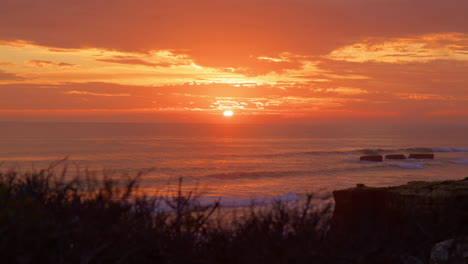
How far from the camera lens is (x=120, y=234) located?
510 cm

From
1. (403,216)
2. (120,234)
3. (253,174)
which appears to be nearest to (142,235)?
(120,234)

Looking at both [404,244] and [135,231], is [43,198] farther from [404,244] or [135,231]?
[404,244]

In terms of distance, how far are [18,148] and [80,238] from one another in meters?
83.6

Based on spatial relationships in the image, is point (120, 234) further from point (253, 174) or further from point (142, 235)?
point (253, 174)

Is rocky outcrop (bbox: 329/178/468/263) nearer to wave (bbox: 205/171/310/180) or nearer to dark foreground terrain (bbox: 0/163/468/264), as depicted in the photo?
dark foreground terrain (bbox: 0/163/468/264)

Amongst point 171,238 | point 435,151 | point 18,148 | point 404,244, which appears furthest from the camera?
point 435,151

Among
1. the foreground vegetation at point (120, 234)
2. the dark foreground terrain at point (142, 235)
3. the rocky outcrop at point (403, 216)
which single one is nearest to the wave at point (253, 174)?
the rocky outcrop at point (403, 216)

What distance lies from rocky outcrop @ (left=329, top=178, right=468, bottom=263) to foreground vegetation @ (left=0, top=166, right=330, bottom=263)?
97 centimetres

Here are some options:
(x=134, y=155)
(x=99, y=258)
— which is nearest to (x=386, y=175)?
(x=134, y=155)

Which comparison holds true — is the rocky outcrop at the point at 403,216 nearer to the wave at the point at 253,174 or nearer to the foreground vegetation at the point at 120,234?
the foreground vegetation at the point at 120,234

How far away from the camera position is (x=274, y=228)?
5453 millimetres

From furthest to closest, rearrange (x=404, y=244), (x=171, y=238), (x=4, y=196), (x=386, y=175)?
(x=386, y=175) → (x=404, y=244) → (x=171, y=238) → (x=4, y=196)

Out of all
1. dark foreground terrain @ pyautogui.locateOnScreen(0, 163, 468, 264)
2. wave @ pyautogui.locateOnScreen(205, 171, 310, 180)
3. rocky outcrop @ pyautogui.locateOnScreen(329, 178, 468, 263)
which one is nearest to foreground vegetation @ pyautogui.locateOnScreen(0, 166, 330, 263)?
dark foreground terrain @ pyautogui.locateOnScreen(0, 163, 468, 264)

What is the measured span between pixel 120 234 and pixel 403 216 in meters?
7.94
